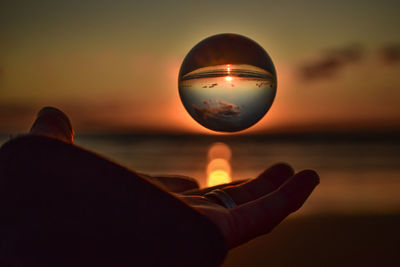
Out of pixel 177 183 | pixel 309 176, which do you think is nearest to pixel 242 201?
pixel 309 176

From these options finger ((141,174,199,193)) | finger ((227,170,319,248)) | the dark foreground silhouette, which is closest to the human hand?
finger ((227,170,319,248))

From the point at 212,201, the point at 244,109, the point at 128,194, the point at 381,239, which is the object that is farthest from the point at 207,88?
the point at 381,239

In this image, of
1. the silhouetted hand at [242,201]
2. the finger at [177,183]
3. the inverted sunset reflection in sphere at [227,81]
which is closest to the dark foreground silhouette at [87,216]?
the silhouetted hand at [242,201]

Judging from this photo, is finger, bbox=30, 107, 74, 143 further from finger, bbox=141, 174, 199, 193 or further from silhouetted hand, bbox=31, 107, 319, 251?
finger, bbox=141, 174, 199, 193

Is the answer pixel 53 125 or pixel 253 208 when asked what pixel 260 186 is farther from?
pixel 53 125

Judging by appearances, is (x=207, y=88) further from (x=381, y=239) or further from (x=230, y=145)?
(x=230, y=145)

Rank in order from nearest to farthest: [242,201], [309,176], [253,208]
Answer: [253,208] < [309,176] < [242,201]
